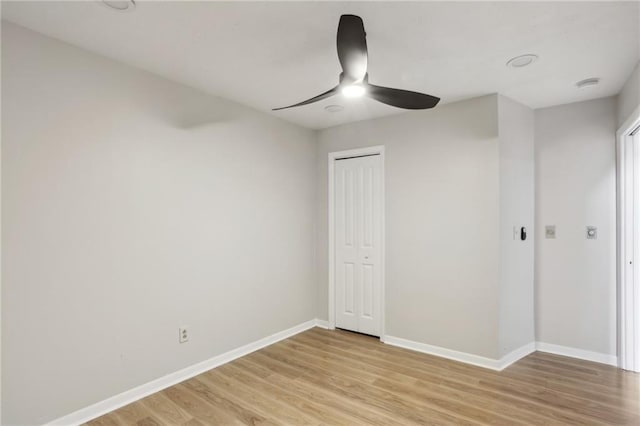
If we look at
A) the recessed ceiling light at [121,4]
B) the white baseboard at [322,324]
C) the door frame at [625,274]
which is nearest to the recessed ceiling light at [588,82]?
the door frame at [625,274]

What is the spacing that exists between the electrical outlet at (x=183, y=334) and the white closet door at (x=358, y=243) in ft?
6.26

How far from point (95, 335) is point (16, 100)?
1576 mm

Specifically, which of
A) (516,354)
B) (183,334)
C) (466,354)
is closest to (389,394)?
(466,354)

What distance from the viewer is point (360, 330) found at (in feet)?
13.5

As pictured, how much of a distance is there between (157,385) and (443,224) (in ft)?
9.54

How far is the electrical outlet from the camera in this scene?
294 centimetres

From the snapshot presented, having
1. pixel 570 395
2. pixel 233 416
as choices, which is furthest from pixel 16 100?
pixel 570 395

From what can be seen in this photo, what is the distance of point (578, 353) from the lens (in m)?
3.41

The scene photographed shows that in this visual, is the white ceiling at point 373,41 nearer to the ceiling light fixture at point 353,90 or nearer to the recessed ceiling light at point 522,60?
the recessed ceiling light at point 522,60

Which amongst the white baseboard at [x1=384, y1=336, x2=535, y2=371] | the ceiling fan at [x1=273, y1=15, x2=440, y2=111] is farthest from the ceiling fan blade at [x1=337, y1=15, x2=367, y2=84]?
the white baseboard at [x1=384, y1=336, x2=535, y2=371]

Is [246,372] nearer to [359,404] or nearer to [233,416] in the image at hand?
[233,416]

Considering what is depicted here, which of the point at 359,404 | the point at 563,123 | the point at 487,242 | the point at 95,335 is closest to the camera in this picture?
the point at 95,335

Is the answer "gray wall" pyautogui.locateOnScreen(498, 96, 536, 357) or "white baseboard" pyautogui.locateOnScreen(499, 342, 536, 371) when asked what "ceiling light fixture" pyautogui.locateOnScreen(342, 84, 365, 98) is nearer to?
"gray wall" pyautogui.locateOnScreen(498, 96, 536, 357)

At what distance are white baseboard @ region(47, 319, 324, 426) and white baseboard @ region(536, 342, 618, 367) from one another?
8.97ft
